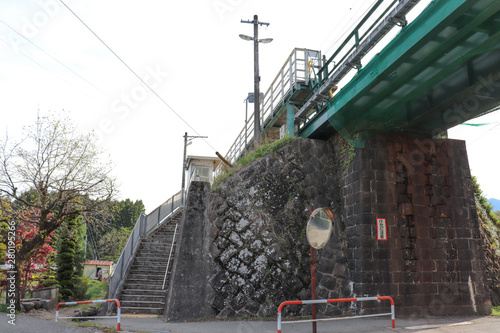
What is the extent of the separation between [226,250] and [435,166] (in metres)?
7.57

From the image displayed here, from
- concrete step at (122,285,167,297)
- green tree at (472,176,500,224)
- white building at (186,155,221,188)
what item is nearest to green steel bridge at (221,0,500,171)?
green tree at (472,176,500,224)

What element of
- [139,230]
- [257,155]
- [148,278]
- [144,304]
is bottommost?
[144,304]

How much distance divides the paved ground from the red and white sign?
2.35 m

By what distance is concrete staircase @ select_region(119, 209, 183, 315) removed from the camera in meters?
12.4

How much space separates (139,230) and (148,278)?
310 cm

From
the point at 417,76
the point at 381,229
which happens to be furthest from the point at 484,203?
the point at 417,76

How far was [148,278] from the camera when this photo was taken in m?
14.0

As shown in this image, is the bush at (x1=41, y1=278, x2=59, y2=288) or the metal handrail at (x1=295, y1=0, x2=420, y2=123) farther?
the bush at (x1=41, y1=278, x2=59, y2=288)

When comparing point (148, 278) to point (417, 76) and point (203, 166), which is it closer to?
point (417, 76)

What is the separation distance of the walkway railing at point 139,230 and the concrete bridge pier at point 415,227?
28.8 ft

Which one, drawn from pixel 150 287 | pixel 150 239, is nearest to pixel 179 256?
pixel 150 287

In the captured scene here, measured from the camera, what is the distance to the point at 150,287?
13.4m

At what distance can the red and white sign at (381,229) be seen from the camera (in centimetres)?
1096

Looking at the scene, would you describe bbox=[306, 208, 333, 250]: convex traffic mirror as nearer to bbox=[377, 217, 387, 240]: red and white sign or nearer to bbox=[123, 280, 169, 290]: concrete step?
bbox=[377, 217, 387, 240]: red and white sign
